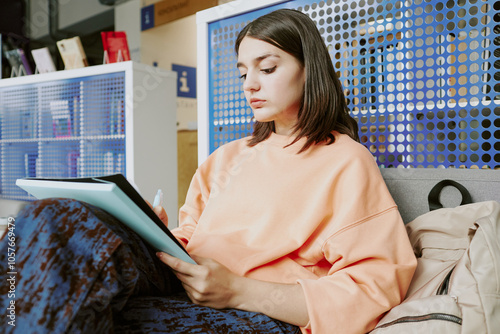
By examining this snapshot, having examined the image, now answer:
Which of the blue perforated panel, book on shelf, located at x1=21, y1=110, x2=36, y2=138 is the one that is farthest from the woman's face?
book on shelf, located at x1=21, y1=110, x2=36, y2=138

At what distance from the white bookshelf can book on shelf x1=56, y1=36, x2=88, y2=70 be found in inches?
6.6

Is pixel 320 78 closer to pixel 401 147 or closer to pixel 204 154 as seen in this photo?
pixel 401 147

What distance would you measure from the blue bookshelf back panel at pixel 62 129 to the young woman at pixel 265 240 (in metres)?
1.64

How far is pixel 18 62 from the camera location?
3.48 m

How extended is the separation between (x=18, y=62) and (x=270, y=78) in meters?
3.25

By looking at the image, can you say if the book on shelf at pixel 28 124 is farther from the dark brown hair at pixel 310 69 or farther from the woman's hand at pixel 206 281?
the woman's hand at pixel 206 281

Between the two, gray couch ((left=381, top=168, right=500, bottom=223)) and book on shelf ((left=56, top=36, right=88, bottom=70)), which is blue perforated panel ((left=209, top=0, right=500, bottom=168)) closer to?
gray couch ((left=381, top=168, right=500, bottom=223))

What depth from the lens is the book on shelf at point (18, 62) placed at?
3.42 meters

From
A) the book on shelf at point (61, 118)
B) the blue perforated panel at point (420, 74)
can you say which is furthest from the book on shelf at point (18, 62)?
the blue perforated panel at point (420, 74)

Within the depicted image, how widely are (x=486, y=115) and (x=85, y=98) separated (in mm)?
2452

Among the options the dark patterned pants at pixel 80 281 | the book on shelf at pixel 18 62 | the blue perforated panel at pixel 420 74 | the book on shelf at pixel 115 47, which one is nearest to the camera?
the dark patterned pants at pixel 80 281

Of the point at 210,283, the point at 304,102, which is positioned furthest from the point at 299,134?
the point at 210,283

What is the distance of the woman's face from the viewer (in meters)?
1.04

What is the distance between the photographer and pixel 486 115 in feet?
3.75
